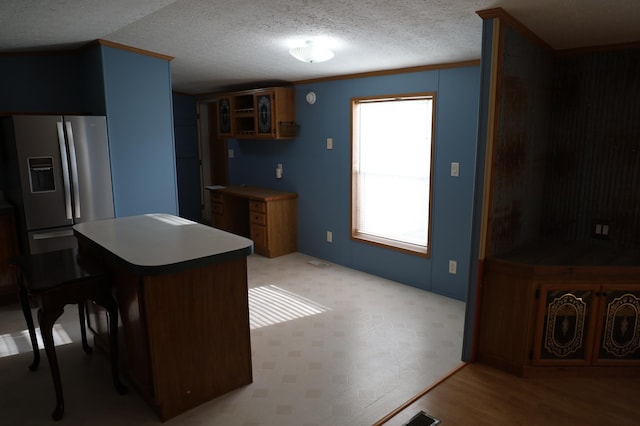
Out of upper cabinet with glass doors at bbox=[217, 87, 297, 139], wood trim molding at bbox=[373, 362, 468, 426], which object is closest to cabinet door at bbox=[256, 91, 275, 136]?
upper cabinet with glass doors at bbox=[217, 87, 297, 139]

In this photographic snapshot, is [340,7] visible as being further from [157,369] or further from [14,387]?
[14,387]

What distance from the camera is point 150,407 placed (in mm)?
2451

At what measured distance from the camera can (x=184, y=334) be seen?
7.73ft

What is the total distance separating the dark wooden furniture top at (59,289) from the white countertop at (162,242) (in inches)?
6.8

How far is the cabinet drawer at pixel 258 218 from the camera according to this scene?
209 inches

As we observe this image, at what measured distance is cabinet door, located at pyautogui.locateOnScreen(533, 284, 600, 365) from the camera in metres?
2.65

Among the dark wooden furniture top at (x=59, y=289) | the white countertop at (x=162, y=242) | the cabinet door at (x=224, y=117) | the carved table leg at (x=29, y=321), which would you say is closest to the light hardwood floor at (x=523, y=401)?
the white countertop at (x=162, y=242)

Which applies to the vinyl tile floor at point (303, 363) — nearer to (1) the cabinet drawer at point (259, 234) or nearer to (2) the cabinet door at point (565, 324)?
(2) the cabinet door at point (565, 324)

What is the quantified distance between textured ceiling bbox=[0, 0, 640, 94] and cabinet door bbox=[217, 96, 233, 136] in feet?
5.76

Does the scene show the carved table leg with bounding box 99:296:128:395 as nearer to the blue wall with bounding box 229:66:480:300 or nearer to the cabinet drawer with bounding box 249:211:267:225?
the blue wall with bounding box 229:66:480:300

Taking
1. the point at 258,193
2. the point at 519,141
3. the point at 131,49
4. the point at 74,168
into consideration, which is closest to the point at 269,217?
the point at 258,193

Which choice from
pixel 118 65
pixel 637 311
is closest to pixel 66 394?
pixel 118 65

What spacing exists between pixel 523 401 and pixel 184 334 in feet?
6.33

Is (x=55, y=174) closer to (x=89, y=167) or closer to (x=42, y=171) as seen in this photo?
(x=42, y=171)
